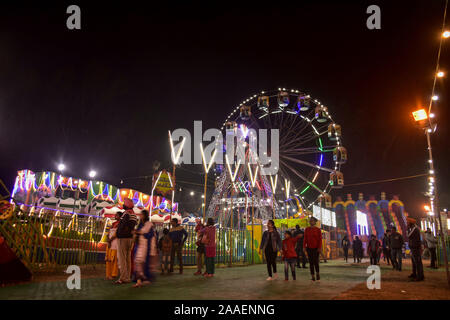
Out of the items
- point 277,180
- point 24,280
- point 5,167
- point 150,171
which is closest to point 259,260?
point 277,180

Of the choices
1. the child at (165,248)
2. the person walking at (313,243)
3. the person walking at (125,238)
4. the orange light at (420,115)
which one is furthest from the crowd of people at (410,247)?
the person walking at (125,238)

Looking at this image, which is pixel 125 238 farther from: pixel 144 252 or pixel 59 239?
pixel 59 239

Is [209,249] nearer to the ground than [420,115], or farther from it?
nearer to the ground

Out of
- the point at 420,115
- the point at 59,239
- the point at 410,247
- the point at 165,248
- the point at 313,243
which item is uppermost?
the point at 420,115

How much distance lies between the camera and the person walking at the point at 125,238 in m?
7.25

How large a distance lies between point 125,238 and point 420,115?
26.8 ft

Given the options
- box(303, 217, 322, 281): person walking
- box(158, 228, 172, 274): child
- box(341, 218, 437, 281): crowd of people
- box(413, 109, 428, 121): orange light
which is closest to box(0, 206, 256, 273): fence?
box(158, 228, 172, 274): child

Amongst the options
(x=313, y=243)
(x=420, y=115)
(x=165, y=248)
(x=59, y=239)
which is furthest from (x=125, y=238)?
(x=420, y=115)

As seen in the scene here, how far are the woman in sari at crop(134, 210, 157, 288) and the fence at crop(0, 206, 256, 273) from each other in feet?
10.5

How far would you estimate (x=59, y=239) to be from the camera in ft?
32.6
